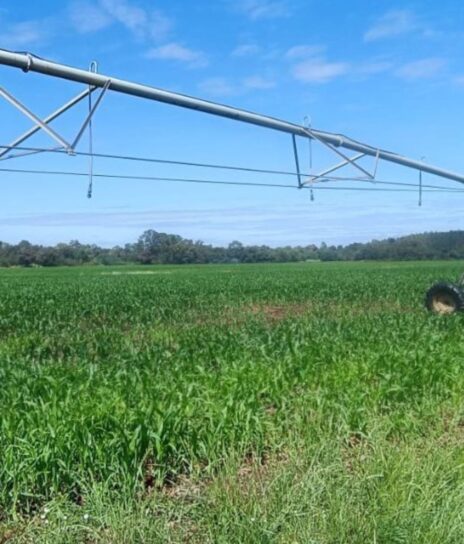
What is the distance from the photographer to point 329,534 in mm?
3426

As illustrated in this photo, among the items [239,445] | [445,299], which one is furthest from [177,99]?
[445,299]

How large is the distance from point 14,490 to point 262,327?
9.65m

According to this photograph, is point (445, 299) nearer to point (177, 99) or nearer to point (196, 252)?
point (177, 99)

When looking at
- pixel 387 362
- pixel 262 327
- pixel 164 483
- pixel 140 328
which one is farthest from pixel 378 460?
pixel 140 328

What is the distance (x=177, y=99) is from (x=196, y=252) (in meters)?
93.3

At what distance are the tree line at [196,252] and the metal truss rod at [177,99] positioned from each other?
251 ft

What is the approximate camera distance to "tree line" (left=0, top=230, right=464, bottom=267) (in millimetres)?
93625

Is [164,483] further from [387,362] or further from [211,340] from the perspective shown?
[211,340]

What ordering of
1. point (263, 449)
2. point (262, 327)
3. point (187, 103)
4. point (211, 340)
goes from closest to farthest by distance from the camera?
point (263, 449), point (187, 103), point (211, 340), point (262, 327)

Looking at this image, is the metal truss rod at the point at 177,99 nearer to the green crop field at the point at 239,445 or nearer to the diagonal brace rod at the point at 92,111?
the diagonal brace rod at the point at 92,111

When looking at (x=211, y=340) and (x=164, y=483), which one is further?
(x=211, y=340)

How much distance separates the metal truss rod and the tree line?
3010 inches

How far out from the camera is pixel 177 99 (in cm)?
1027

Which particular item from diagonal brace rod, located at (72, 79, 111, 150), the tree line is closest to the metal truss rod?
diagonal brace rod, located at (72, 79, 111, 150)
